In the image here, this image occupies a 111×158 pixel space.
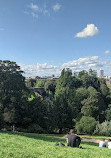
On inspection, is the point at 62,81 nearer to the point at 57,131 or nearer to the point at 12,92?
the point at 57,131

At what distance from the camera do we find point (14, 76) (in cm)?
2658

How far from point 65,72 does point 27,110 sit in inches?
1178

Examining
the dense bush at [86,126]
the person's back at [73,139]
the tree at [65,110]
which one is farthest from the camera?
the tree at [65,110]

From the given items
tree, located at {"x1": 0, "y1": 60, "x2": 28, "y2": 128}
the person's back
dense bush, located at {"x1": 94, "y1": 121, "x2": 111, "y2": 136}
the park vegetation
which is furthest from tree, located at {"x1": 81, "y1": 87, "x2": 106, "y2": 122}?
the person's back

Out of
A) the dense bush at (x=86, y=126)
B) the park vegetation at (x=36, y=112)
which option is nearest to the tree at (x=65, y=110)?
the park vegetation at (x=36, y=112)

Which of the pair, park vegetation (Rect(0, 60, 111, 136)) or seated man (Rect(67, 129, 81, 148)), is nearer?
seated man (Rect(67, 129, 81, 148))

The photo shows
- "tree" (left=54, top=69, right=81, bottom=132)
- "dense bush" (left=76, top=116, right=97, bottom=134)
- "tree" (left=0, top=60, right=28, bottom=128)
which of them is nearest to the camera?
"tree" (left=0, top=60, right=28, bottom=128)

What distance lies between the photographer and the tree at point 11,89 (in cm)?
2427

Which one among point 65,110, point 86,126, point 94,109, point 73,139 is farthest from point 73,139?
point 94,109

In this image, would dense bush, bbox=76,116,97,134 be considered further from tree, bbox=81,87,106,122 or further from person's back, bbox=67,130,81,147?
person's back, bbox=67,130,81,147

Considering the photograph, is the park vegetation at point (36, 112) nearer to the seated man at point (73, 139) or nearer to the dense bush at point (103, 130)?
the dense bush at point (103, 130)

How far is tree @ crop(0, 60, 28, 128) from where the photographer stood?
24266 mm

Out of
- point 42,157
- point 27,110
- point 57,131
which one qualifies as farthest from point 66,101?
point 42,157

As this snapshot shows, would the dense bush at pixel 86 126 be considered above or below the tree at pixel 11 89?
below
